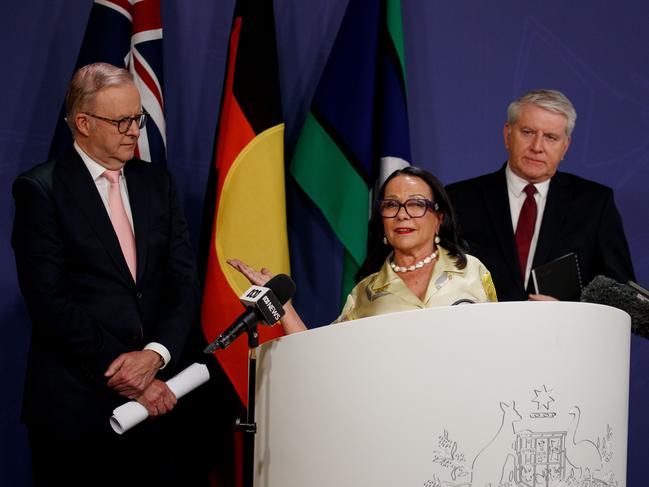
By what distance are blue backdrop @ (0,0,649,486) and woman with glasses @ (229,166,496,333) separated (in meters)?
1.30

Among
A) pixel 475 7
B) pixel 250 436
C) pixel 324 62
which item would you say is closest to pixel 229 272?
pixel 324 62

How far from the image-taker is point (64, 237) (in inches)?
112

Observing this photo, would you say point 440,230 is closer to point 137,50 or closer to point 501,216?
point 501,216

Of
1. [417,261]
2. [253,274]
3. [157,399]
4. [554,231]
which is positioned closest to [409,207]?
[417,261]

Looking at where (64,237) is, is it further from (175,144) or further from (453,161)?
(453,161)

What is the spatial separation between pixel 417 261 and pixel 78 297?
103 cm

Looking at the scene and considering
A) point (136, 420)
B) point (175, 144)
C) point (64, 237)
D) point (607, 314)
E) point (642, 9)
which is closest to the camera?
point (607, 314)

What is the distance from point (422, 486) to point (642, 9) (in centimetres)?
317

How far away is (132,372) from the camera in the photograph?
2.73 m

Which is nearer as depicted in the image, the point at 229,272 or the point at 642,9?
the point at 229,272

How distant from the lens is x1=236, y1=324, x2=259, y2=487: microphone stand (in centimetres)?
211

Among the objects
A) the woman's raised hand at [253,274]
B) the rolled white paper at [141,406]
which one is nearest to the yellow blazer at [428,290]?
the woman's raised hand at [253,274]

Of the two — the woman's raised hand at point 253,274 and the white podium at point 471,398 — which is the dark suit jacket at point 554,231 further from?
the white podium at point 471,398

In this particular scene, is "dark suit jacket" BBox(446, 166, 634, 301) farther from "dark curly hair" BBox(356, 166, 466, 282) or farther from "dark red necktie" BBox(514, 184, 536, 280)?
"dark curly hair" BBox(356, 166, 466, 282)
